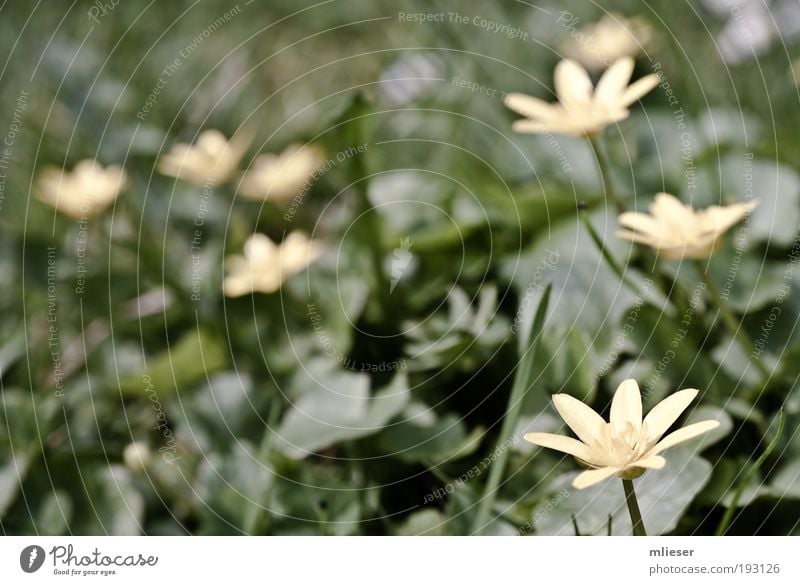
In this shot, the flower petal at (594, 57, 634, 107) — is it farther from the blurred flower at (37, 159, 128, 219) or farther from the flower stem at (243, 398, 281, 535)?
the blurred flower at (37, 159, 128, 219)

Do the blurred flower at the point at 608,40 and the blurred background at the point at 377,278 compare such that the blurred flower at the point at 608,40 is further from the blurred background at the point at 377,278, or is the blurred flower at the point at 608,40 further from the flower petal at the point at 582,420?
the flower petal at the point at 582,420

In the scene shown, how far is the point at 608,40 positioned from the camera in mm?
755

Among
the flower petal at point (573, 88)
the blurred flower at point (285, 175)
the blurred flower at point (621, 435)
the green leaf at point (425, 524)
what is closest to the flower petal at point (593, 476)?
the blurred flower at point (621, 435)

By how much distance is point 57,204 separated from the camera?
70 centimetres

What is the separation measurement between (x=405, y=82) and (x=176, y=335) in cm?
31

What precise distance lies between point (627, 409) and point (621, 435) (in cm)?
3

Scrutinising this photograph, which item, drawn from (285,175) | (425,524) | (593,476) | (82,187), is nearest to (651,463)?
(593,476)

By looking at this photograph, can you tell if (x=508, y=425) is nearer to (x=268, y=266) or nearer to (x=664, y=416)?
(x=664, y=416)

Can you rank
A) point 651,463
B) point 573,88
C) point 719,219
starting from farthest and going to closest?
point 573,88 → point 719,219 → point 651,463

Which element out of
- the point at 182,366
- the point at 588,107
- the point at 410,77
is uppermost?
the point at 410,77

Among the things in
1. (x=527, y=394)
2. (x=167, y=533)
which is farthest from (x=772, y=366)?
(x=167, y=533)

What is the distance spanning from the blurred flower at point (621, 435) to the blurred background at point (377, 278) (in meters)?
0.05
